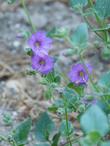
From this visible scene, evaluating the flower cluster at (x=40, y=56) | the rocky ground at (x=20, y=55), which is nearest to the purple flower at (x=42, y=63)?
the flower cluster at (x=40, y=56)

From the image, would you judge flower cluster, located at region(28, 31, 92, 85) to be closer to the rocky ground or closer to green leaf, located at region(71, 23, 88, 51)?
green leaf, located at region(71, 23, 88, 51)

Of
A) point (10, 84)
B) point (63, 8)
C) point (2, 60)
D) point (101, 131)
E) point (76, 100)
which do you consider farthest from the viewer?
point (63, 8)

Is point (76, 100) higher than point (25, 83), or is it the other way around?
point (76, 100)

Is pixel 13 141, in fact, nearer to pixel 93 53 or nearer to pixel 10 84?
pixel 10 84

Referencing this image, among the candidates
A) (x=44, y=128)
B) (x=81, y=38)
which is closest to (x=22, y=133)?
(x=44, y=128)

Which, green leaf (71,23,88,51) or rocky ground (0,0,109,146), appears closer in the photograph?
green leaf (71,23,88,51)

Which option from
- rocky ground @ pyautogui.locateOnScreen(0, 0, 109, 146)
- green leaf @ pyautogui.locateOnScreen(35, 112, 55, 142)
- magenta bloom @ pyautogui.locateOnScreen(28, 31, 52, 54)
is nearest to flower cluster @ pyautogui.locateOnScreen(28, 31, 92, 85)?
magenta bloom @ pyautogui.locateOnScreen(28, 31, 52, 54)

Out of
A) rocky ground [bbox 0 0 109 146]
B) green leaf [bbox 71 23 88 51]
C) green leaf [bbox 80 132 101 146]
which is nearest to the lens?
green leaf [bbox 80 132 101 146]

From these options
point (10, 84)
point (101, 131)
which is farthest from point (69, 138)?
point (10, 84)
